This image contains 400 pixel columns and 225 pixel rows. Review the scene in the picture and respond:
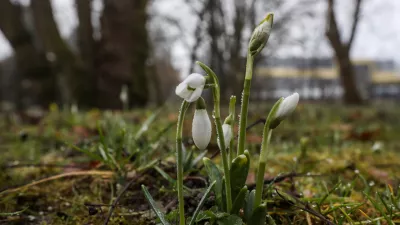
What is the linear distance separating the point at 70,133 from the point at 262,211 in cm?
309

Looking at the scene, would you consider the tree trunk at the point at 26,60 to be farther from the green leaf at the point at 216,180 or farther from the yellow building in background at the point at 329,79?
the yellow building in background at the point at 329,79

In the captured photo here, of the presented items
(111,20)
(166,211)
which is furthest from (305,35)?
(166,211)

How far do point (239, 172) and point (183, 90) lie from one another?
332 millimetres

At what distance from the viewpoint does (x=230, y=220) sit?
1.09 meters

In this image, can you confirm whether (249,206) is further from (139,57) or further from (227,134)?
(139,57)

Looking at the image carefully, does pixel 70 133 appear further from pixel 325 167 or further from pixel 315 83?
pixel 315 83

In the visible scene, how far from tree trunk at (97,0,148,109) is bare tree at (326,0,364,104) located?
5.81m

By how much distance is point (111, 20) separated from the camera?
8578 millimetres

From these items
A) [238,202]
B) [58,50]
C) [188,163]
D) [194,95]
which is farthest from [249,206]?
[58,50]

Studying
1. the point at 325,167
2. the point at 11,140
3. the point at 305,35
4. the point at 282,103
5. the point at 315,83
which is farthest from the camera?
the point at 315,83

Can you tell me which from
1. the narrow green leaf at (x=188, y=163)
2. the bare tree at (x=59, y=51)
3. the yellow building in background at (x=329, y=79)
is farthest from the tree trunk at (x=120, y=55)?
the yellow building in background at (x=329, y=79)

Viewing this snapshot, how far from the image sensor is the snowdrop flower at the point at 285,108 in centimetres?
100

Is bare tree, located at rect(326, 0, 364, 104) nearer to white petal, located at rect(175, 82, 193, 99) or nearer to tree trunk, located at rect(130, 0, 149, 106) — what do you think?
tree trunk, located at rect(130, 0, 149, 106)

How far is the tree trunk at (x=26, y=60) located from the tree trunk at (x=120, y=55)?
142 centimetres
